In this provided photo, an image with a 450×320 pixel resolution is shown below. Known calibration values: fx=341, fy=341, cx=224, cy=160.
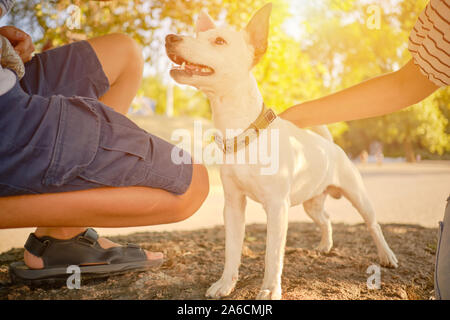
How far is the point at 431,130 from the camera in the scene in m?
5.12

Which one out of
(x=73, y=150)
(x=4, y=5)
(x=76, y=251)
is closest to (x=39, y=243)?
(x=76, y=251)

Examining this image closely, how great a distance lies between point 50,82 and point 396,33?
5.38 m

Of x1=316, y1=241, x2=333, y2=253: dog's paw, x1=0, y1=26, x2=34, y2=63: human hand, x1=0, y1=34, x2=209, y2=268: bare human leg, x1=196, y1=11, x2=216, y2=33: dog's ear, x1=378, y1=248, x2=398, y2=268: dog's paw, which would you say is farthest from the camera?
x1=316, y1=241, x2=333, y2=253: dog's paw

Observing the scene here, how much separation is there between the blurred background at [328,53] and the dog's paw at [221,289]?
7.11 ft

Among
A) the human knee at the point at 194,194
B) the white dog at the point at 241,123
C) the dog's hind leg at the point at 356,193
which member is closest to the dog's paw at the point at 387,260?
the dog's hind leg at the point at 356,193

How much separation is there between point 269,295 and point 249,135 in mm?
844

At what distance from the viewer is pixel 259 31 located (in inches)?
79.3

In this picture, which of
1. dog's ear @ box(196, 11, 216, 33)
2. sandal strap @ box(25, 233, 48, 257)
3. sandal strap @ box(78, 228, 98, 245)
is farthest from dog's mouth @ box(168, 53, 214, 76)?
sandal strap @ box(25, 233, 48, 257)

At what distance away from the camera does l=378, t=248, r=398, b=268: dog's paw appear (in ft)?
8.22

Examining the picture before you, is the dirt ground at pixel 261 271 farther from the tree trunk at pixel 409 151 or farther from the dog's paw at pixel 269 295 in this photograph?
the tree trunk at pixel 409 151

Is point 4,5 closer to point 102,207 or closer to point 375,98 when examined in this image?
point 102,207

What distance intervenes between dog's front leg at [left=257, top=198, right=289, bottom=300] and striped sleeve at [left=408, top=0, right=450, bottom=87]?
98cm

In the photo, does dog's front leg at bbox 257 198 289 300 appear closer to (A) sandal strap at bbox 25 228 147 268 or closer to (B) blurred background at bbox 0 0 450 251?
(A) sandal strap at bbox 25 228 147 268
